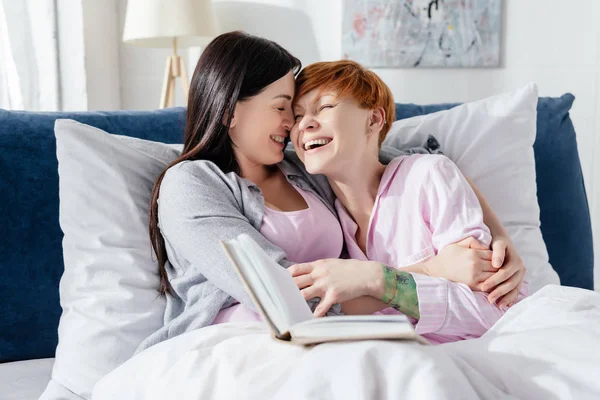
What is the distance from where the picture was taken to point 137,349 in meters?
1.29

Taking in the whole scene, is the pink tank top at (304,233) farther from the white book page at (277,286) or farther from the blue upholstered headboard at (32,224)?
the blue upholstered headboard at (32,224)

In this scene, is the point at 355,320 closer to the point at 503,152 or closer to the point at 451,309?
the point at 451,309

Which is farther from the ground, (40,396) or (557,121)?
(557,121)

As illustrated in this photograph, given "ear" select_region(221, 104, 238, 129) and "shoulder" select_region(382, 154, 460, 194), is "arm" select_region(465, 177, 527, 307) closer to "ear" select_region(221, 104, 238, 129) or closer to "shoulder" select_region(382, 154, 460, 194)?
"shoulder" select_region(382, 154, 460, 194)

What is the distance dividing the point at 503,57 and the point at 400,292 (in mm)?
2398

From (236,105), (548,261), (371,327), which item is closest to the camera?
(371,327)

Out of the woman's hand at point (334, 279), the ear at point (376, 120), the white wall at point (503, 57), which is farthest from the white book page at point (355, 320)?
the white wall at point (503, 57)

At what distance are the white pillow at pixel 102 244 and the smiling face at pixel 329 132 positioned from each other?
35 cm

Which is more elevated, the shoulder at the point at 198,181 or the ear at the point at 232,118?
the ear at the point at 232,118

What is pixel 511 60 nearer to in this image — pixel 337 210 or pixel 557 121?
pixel 557 121

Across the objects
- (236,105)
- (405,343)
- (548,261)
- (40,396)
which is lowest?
(40,396)

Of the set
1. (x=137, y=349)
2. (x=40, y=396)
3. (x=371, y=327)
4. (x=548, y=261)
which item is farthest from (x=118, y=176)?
(x=548, y=261)

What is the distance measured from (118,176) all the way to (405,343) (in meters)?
0.74

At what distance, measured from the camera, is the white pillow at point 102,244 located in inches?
52.0
